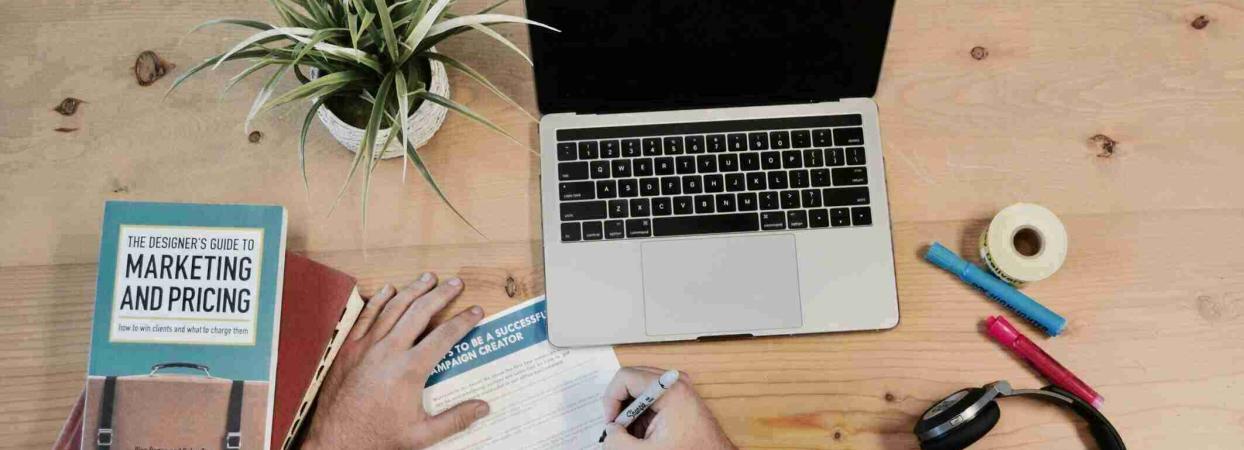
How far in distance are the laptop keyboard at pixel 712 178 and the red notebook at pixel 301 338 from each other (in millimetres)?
224

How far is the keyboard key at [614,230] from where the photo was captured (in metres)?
0.89

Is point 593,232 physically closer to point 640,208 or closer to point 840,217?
point 640,208

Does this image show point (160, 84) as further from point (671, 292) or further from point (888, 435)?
point (888, 435)

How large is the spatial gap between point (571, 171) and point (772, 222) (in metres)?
0.20

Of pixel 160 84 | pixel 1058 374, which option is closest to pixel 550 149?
pixel 160 84

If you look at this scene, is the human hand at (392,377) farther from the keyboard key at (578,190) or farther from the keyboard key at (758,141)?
the keyboard key at (758,141)

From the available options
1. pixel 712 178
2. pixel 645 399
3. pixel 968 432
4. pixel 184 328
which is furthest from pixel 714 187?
pixel 184 328

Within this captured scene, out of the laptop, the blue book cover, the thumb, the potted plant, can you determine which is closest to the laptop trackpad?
the laptop

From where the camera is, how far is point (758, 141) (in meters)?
0.91

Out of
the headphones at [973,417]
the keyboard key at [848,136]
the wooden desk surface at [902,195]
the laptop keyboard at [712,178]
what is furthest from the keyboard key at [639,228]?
the headphones at [973,417]

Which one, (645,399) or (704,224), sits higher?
(704,224)

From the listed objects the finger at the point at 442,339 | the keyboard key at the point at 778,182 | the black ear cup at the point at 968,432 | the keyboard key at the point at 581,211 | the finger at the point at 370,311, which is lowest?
the black ear cup at the point at 968,432

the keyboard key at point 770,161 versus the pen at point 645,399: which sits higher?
the keyboard key at point 770,161

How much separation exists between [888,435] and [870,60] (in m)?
0.36
